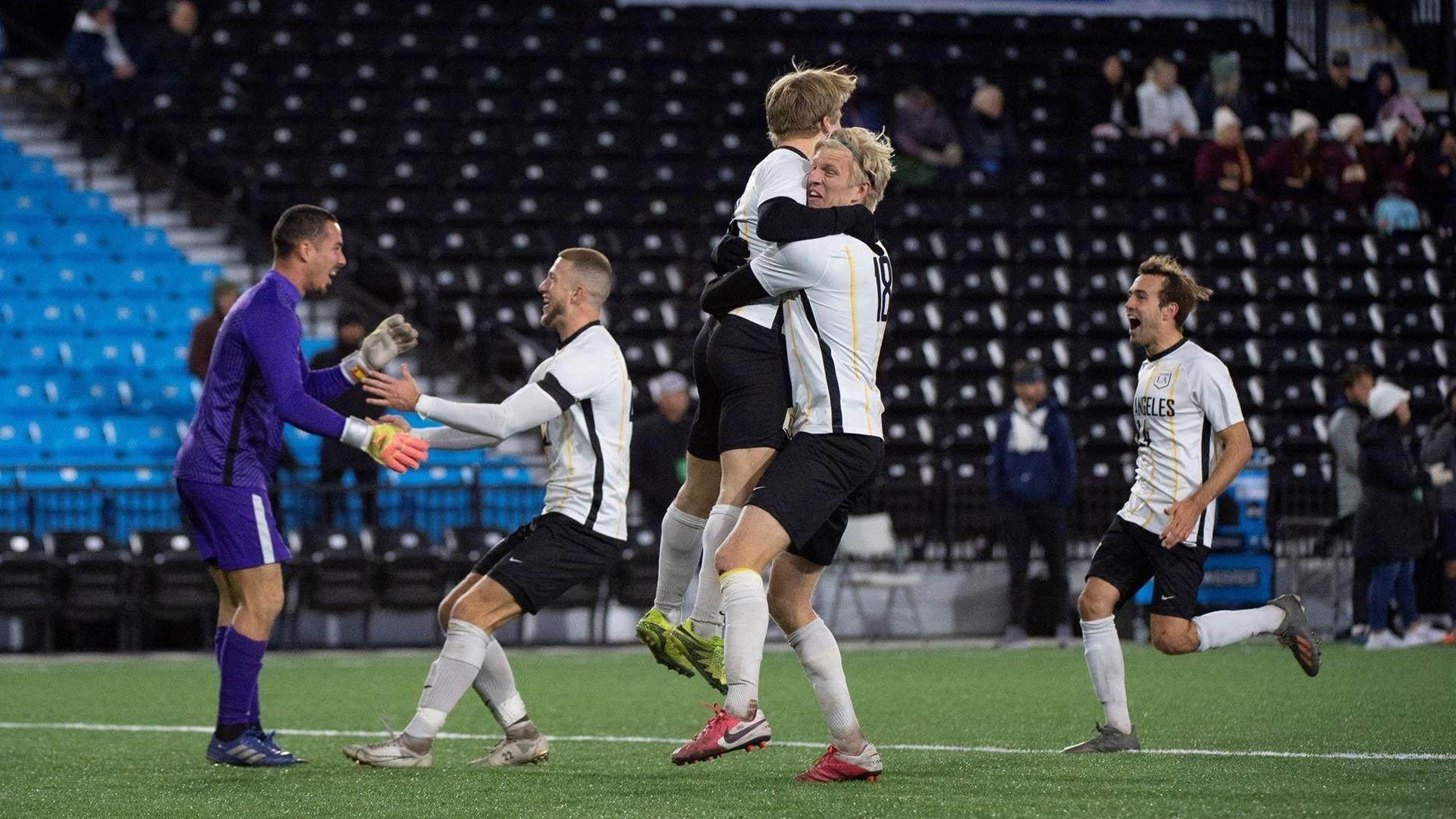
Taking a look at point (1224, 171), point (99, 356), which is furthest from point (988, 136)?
point (99, 356)

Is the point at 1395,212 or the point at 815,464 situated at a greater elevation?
the point at 1395,212

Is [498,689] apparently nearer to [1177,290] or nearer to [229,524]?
[229,524]

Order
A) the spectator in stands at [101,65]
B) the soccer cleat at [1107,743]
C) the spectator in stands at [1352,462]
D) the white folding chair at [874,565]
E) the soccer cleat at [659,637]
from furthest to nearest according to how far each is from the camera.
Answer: the spectator in stands at [101,65], the white folding chair at [874,565], the spectator in stands at [1352,462], the soccer cleat at [1107,743], the soccer cleat at [659,637]

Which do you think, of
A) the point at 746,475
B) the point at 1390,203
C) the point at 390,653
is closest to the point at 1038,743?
the point at 746,475

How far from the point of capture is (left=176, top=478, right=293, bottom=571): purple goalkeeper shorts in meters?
6.55

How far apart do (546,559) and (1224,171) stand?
15.7 m

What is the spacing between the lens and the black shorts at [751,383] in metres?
6.05

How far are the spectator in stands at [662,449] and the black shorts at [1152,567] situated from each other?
708 centimetres

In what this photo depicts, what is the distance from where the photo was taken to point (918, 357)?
18000 mm

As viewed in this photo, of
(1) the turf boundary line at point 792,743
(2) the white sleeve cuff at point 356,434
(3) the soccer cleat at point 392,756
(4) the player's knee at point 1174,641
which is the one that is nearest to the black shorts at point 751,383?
(2) the white sleeve cuff at point 356,434

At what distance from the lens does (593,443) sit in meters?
6.44

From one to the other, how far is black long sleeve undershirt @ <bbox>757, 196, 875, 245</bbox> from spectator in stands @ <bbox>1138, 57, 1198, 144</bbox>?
16.3 metres

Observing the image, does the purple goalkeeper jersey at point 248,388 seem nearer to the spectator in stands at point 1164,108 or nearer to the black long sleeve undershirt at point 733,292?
the black long sleeve undershirt at point 733,292

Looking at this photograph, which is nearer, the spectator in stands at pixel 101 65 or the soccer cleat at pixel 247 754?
the soccer cleat at pixel 247 754
